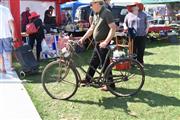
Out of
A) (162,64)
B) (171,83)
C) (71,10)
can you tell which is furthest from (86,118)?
(71,10)

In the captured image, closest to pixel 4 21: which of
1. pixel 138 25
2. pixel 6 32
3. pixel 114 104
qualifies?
pixel 6 32

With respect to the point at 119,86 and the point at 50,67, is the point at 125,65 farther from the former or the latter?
the point at 50,67

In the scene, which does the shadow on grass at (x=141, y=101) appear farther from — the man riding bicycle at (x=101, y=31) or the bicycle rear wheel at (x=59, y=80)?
the man riding bicycle at (x=101, y=31)

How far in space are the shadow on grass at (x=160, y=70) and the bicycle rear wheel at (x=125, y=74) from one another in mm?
1874

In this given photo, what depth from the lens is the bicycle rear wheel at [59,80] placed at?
279 inches

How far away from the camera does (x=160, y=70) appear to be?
1018 cm

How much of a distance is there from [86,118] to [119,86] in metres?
2.04

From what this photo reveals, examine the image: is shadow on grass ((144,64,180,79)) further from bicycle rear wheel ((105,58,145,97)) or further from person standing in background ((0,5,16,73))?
person standing in background ((0,5,16,73))

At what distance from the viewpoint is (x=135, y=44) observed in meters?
10.4

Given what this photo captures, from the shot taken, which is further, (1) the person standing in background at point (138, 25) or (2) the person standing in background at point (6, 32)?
(1) the person standing in background at point (138, 25)

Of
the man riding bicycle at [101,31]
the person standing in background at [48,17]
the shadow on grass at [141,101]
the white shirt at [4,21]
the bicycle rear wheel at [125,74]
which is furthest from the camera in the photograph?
the person standing in background at [48,17]

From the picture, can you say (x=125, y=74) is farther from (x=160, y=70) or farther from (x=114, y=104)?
(x=160, y=70)

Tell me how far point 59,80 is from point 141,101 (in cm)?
159

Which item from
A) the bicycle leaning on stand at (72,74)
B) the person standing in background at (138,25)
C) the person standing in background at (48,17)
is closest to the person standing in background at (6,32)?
the bicycle leaning on stand at (72,74)
